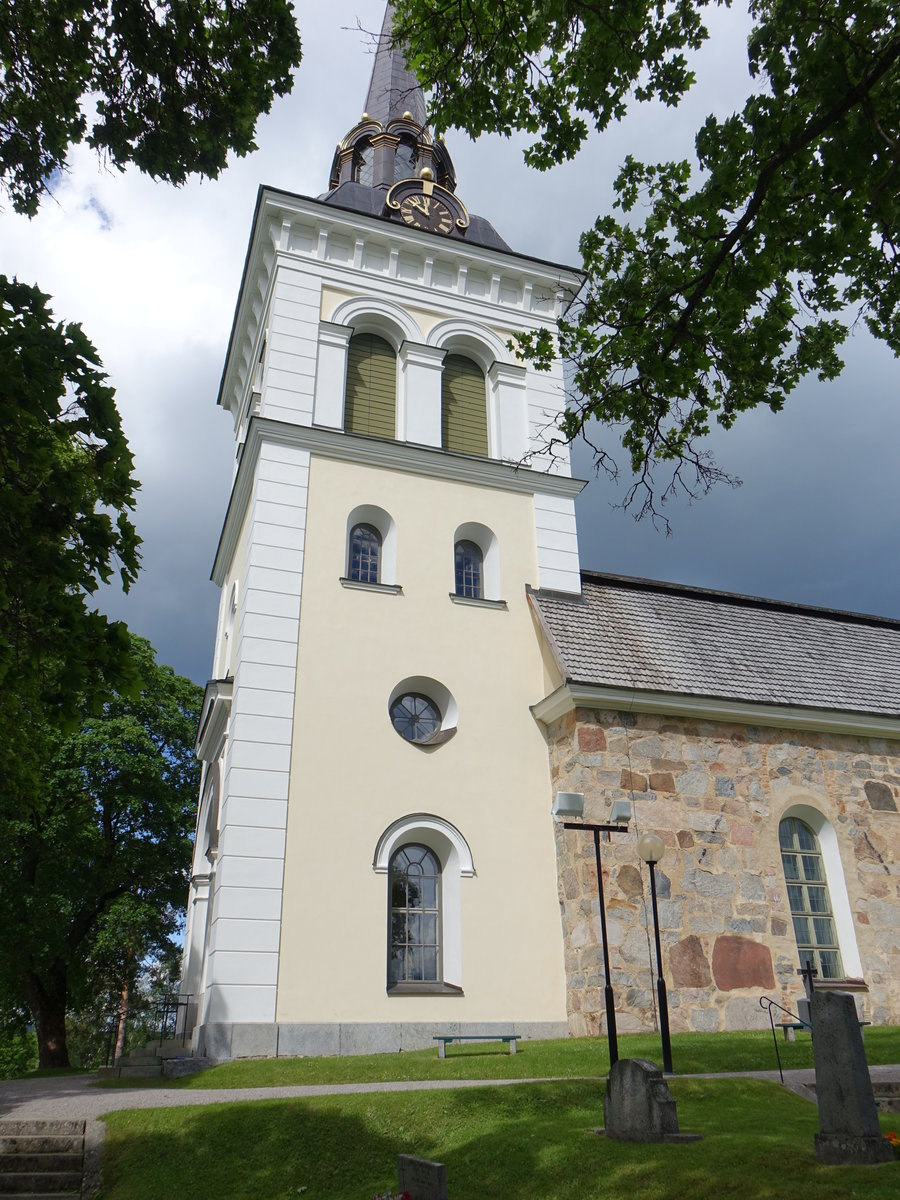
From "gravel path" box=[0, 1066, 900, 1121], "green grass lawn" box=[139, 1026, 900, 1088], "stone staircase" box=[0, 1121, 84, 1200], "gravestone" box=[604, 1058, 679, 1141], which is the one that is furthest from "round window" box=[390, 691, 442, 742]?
"gravestone" box=[604, 1058, 679, 1141]

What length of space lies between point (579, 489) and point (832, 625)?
6.17 m

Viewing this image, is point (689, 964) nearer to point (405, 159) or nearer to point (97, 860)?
point (97, 860)

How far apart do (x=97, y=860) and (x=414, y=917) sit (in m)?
13.8

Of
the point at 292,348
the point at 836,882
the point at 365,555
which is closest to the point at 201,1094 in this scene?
the point at 365,555

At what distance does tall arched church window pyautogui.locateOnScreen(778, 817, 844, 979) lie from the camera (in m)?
15.0

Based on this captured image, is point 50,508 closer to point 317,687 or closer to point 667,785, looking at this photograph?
point 317,687

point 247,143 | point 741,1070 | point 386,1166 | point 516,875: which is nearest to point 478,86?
point 247,143

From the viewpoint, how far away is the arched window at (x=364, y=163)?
23.6 m

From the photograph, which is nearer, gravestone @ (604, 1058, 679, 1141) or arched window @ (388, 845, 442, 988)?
gravestone @ (604, 1058, 679, 1141)

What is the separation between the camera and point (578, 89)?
787 centimetres

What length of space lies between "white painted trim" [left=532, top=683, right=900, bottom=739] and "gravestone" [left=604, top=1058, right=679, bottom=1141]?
7.74m

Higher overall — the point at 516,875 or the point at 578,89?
the point at 578,89

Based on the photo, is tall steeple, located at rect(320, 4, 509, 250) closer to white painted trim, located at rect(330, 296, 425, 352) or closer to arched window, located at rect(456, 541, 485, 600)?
white painted trim, located at rect(330, 296, 425, 352)

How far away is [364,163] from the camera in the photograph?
79.0 feet
